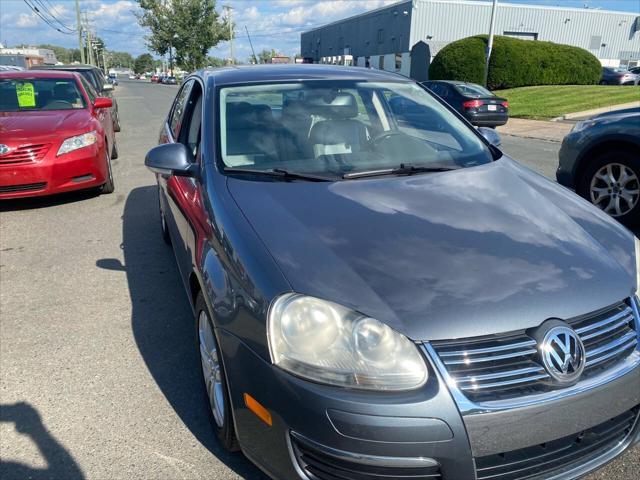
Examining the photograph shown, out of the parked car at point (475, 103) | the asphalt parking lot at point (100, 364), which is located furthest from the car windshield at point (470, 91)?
the asphalt parking lot at point (100, 364)

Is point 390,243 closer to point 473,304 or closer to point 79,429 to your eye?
point 473,304

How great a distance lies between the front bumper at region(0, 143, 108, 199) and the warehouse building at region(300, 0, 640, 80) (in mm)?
37032

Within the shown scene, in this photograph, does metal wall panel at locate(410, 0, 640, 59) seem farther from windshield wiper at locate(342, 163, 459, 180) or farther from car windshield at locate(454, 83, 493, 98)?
windshield wiper at locate(342, 163, 459, 180)

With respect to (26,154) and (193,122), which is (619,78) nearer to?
(26,154)

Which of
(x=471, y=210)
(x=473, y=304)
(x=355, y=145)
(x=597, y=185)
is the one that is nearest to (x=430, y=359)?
(x=473, y=304)

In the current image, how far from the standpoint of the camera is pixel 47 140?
6.12 m

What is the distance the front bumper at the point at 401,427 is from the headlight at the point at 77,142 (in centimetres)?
541

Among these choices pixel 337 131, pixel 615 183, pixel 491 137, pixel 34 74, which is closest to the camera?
pixel 337 131

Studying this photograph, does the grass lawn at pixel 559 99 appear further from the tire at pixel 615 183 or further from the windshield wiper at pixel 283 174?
the windshield wiper at pixel 283 174

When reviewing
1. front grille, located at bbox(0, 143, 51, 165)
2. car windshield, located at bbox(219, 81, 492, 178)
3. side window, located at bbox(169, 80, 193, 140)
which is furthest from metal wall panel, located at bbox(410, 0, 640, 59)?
car windshield, located at bbox(219, 81, 492, 178)

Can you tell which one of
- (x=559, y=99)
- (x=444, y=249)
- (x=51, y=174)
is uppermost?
(x=444, y=249)

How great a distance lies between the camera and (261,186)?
8.39 ft

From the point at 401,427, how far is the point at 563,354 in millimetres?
595

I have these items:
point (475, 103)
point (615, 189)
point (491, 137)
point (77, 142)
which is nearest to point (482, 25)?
point (475, 103)
